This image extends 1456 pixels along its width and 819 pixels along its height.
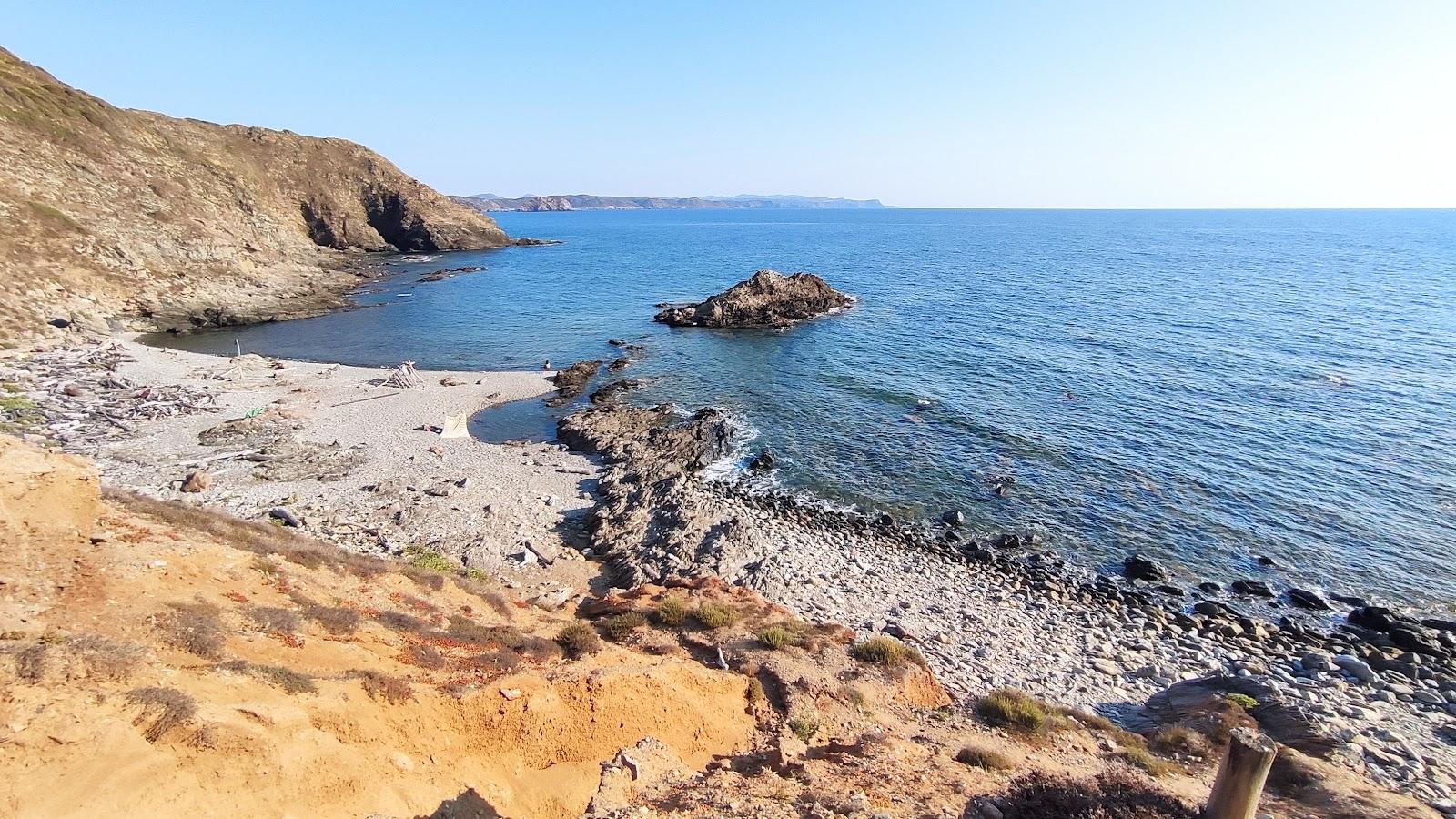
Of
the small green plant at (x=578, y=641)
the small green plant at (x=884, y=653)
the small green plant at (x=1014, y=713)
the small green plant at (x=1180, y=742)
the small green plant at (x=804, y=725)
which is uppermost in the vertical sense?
the small green plant at (x=578, y=641)

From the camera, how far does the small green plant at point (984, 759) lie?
12875 millimetres

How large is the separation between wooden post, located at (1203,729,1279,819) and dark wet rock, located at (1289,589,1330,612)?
762 inches

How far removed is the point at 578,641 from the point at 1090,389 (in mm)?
41188

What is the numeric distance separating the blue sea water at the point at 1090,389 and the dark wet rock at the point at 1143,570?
1.04m

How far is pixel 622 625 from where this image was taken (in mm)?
17578

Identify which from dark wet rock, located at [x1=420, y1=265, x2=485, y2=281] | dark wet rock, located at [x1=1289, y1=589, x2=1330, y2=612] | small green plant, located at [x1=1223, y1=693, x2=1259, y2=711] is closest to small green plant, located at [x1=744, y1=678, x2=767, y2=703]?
small green plant, located at [x1=1223, y1=693, x2=1259, y2=711]

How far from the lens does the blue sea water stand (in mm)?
28094

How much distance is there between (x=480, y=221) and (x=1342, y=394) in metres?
145

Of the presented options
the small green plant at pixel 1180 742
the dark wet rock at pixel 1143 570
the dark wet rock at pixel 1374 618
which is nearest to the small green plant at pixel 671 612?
the small green plant at pixel 1180 742

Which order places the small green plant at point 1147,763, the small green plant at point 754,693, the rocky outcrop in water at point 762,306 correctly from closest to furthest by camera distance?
the small green plant at point 1147,763 → the small green plant at point 754,693 → the rocky outcrop in water at point 762,306

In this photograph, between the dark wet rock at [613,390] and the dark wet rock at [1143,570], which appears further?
the dark wet rock at [613,390]

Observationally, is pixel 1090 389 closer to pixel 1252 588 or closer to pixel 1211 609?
pixel 1252 588

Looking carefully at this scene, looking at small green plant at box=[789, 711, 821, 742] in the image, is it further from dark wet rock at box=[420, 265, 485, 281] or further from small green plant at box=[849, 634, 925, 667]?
dark wet rock at box=[420, 265, 485, 281]

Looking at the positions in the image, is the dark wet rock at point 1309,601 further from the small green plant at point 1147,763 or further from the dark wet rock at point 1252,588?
the small green plant at point 1147,763
